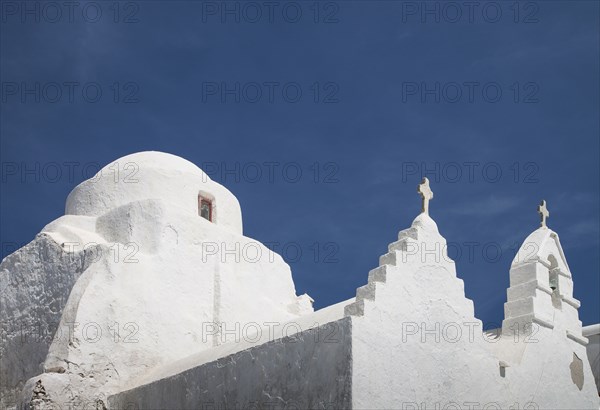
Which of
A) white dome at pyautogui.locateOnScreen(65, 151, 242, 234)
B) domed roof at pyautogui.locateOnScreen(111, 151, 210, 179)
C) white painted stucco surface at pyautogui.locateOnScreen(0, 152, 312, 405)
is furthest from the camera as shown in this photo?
domed roof at pyautogui.locateOnScreen(111, 151, 210, 179)

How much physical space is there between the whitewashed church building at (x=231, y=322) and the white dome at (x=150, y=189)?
39mm

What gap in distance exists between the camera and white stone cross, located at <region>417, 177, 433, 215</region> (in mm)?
17062

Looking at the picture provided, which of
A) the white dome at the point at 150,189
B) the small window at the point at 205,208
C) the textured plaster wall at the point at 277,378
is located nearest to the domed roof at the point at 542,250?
the textured plaster wall at the point at 277,378

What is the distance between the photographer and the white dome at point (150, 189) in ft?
71.6

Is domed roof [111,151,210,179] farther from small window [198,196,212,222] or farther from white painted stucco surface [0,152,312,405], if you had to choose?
small window [198,196,212,222]

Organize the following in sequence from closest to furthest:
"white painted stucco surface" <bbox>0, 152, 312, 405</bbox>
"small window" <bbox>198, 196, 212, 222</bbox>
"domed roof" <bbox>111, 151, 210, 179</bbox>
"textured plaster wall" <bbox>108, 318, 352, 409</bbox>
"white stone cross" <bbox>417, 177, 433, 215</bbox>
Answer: "textured plaster wall" <bbox>108, 318, 352, 409</bbox>
"white stone cross" <bbox>417, 177, 433, 215</bbox>
"white painted stucco surface" <bbox>0, 152, 312, 405</bbox>
"small window" <bbox>198, 196, 212, 222</bbox>
"domed roof" <bbox>111, 151, 210, 179</bbox>

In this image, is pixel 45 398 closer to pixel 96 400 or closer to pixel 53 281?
pixel 96 400

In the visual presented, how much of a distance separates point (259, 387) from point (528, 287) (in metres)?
5.55

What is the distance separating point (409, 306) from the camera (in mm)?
15883

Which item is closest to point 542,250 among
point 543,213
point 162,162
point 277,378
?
point 543,213

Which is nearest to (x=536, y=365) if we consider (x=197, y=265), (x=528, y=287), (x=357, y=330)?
(x=528, y=287)

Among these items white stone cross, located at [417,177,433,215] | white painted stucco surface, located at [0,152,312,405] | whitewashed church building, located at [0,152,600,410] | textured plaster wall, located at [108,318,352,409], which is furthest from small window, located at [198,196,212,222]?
white stone cross, located at [417,177,433,215]

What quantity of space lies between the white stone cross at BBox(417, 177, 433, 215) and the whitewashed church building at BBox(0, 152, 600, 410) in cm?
5

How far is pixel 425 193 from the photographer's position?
17203mm
